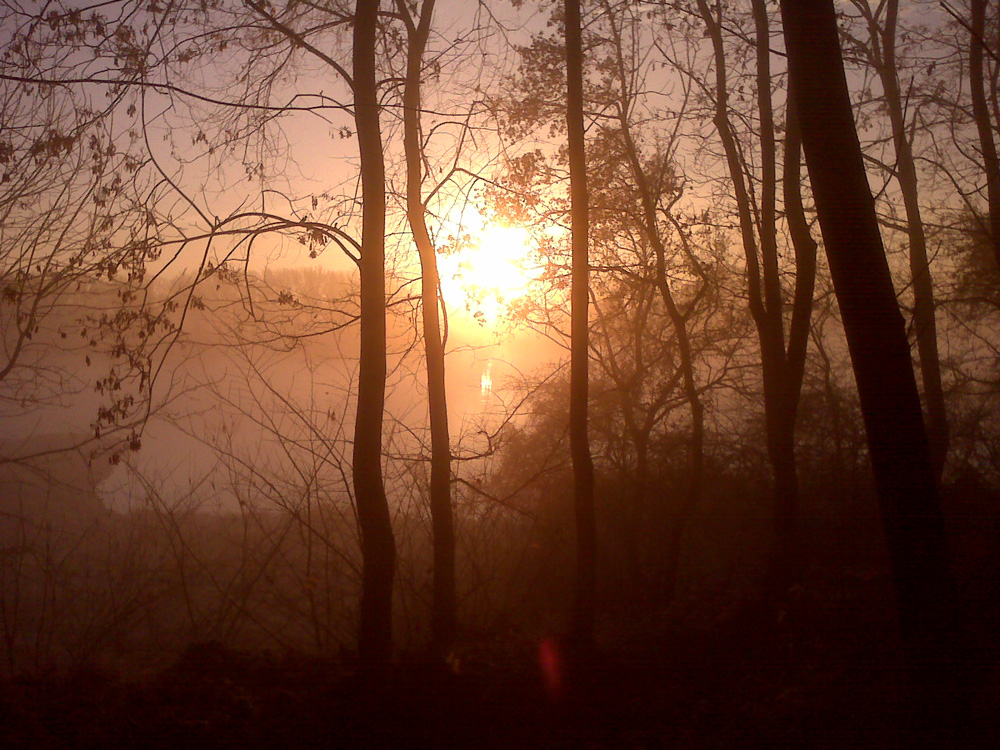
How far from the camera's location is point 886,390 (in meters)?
4.57

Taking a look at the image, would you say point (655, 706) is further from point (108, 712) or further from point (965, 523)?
point (965, 523)

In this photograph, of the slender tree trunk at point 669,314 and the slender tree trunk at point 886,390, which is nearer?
the slender tree trunk at point 886,390

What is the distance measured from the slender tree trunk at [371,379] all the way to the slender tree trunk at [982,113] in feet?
32.3

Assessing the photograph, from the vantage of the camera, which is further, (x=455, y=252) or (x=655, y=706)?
(x=455, y=252)

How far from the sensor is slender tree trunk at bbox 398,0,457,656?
9.62 metres

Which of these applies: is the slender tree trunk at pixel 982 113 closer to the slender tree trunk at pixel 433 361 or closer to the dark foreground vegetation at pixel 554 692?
the dark foreground vegetation at pixel 554 692

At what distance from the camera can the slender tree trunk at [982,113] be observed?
1187 cm

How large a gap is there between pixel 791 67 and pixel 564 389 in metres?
11.8

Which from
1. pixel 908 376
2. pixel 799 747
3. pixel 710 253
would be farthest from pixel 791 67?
pixel 710 253

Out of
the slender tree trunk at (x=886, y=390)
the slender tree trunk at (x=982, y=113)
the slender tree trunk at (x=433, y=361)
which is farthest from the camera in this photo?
the slender tree trunk at (x=982, y=113)

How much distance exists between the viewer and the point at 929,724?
466 centimetres

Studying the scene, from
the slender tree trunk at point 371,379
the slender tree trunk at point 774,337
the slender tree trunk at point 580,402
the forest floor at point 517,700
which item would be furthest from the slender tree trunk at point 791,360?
the slender tree trunk at point 371,379

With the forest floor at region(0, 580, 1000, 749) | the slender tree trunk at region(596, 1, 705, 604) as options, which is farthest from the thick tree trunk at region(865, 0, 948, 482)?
the forest floor at region(0, 580, 1000, 749)

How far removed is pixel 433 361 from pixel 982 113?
33.3ft
